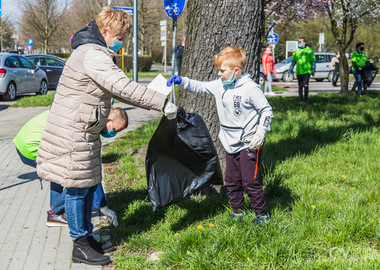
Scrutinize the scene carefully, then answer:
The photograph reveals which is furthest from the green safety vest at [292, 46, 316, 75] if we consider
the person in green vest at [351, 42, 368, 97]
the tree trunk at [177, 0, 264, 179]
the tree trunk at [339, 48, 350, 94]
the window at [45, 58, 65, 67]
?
the window at [45, 58, 65, 67]

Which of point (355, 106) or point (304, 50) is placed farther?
point (304, 50)

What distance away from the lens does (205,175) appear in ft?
12.4

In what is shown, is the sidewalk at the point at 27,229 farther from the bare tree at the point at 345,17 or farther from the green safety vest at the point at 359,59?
the green safety vest at the point at 359,59

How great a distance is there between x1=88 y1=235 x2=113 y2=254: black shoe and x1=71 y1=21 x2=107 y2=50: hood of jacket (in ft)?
4.82

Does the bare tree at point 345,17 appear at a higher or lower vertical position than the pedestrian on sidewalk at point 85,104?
Result: higher

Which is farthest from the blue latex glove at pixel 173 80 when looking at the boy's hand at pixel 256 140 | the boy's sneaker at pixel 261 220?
the boy's sneaker at pixel 261 220

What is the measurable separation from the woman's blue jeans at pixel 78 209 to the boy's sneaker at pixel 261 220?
4.30ft

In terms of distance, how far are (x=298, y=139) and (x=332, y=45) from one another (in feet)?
154

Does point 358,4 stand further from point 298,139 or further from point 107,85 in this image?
point 107,85

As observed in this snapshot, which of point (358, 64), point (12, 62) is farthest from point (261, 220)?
point (12, 62)

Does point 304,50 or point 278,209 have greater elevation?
point 304,50

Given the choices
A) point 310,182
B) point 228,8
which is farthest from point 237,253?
point 228,8

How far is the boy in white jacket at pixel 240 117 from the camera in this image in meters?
3.55

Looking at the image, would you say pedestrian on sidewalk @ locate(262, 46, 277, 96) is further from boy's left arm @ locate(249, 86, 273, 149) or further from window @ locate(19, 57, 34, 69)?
boy's left arm @ locate(249, 86, 273, 149)
